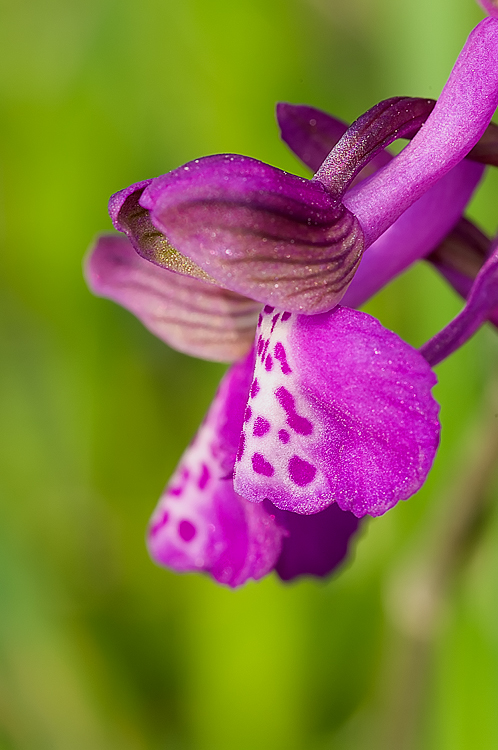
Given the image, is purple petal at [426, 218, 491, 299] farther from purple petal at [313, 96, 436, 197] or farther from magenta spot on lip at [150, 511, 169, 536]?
magenta spot on lip at [150, 511, 169, 536]

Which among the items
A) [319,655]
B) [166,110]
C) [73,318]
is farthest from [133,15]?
[319,655]

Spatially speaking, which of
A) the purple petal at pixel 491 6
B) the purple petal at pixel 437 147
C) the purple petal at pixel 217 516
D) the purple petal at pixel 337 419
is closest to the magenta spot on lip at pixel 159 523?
the purple petal at pixel 217 516

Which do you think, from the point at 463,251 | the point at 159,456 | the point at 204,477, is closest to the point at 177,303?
the point at 204,477

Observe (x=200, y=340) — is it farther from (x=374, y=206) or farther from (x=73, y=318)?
(x=73, y=318)

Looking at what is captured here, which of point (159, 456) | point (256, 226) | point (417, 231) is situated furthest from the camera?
point (159, 456)

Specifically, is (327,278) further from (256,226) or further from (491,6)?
(491,6)
